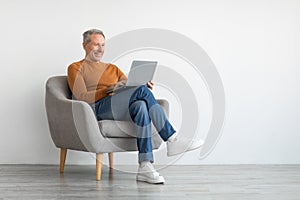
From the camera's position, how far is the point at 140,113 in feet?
12.2

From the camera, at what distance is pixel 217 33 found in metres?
4.80

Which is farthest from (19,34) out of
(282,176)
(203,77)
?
(282,176)

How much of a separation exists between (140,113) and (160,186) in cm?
54

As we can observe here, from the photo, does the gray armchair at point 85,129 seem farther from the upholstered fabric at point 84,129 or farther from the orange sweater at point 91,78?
the orange sweater at point 91,78

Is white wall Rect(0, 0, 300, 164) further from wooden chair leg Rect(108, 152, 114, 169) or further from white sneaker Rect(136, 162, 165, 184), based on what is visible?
white sneaker Rect(136, 162, 165, 184)

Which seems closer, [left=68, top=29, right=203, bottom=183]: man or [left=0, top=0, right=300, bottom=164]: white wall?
[left=68, top=29, right=203, bottom=183]: man

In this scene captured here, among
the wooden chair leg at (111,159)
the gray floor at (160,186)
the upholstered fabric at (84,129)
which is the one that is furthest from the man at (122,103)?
the wooden chair leg at (111,159)

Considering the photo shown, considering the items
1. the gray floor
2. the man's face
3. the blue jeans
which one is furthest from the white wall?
the blue jeans

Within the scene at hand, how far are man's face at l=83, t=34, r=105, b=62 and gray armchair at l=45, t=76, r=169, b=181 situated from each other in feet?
1.23

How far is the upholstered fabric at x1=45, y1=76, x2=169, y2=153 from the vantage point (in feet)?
12.0

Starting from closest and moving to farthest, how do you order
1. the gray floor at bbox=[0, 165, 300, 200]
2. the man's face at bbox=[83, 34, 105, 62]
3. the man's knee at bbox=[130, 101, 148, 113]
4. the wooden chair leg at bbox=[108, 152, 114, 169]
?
the gray floor at bbox=[0, 165, 300, 200] → the man's knee at bbox=[130, 101, 148, 113] → the man's face at bbox=[83, 34, 105, 62] → the wooden chair leg at bbox=[108, 152, 114, 169]

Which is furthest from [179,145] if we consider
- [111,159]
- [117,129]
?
[111,159]

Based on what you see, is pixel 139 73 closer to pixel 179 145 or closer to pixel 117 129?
pixel 117 129

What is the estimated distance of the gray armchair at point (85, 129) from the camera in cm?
366
